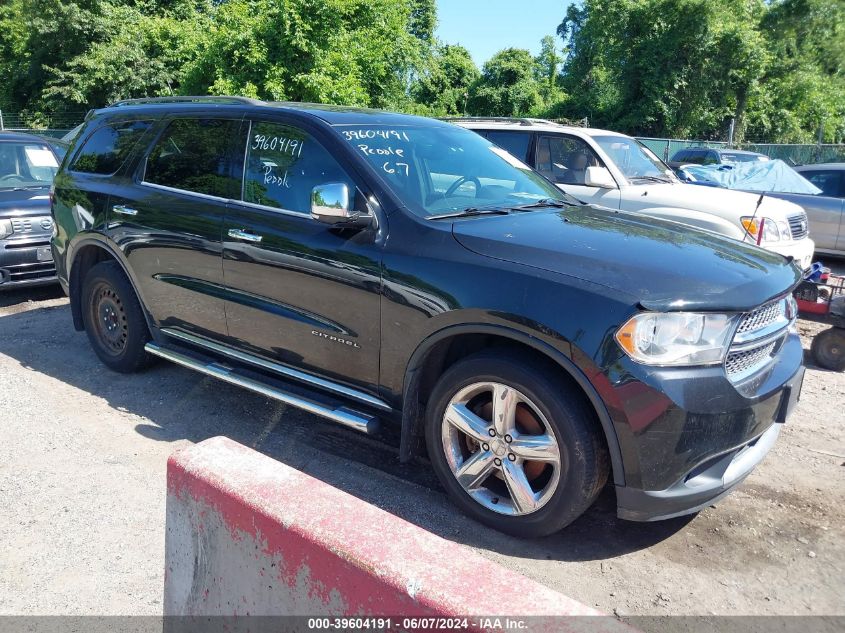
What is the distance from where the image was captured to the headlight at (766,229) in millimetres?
6785

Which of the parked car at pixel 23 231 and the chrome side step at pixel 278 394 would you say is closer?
the chrome side step at pixel 278 394

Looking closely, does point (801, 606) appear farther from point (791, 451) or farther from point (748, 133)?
point (748, 133)

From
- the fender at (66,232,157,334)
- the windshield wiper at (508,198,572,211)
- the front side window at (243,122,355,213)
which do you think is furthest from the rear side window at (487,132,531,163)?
the fender at (66,232,157,334)

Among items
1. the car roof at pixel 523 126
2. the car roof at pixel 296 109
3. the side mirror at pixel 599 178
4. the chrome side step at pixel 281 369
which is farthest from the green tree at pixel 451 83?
the chrome side step at pixel 281 369

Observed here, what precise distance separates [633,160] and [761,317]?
5.29 metres

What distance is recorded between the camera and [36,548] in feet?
10.4

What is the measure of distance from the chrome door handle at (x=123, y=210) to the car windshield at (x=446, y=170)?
1.77 m

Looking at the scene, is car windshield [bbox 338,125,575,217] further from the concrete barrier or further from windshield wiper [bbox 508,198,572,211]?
the concrete barrier

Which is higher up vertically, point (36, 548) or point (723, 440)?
point (723, 440)

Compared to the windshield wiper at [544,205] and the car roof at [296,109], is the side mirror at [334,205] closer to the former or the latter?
the car roof at [296,109]

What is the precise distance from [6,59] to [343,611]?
3623 cm

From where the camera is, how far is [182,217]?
14.6 ft

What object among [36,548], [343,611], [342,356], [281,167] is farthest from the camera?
[281,167]

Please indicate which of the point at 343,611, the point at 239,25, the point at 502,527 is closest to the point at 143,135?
the point at 502,527
